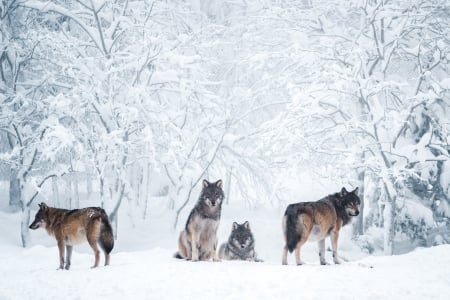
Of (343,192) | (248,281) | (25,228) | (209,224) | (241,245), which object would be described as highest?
(343,192)

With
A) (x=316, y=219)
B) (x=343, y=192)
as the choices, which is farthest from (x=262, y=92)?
(x=316, y=219)

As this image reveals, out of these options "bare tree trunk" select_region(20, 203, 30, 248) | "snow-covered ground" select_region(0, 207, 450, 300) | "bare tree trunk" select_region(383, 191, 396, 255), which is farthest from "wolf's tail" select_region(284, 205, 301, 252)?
"bare tree trunk" select_region(20, 203, 30, 248)

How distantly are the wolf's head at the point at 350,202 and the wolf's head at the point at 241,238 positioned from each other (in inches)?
99.1

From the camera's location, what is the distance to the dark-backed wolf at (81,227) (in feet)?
29.1

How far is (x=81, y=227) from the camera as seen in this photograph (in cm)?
901

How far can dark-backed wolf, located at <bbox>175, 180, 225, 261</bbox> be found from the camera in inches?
351

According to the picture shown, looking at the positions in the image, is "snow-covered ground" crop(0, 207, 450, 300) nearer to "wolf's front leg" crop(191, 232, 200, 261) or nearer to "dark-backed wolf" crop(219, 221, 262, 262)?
"wolf's front leg" crop(191, 232, 200, 261)

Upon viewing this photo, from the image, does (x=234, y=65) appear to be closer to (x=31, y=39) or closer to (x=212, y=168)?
(x=212, y=168)

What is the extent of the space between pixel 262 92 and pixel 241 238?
38.3ft

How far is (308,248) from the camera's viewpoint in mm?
18484

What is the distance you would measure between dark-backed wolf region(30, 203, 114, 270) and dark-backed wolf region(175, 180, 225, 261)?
5.34 ft

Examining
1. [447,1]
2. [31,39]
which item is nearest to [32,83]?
[31,39]

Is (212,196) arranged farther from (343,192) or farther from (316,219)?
(343,192)

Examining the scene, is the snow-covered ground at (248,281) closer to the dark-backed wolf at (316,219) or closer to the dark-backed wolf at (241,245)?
the dark-backed wolf at (316,219)
